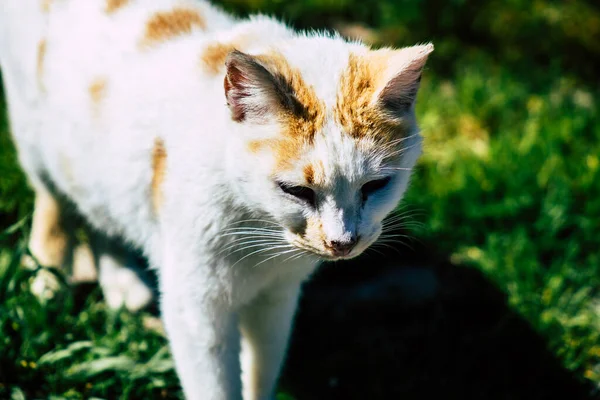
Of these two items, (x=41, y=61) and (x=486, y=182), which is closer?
(x=41, y=61)

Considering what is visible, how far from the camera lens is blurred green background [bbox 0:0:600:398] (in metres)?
2.68

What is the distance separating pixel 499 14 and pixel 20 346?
3835mm

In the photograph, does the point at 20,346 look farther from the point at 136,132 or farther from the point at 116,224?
the point at 136,132

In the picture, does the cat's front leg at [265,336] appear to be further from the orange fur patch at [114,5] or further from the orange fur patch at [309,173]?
the orange fur patch at [114,5]

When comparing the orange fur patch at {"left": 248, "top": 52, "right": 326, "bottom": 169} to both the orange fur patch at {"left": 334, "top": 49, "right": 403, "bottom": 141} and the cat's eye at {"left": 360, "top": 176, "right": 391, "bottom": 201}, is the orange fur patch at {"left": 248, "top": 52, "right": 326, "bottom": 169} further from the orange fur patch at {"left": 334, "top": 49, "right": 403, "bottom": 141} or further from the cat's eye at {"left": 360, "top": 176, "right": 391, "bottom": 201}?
the cat's eye at {"left": 360, "top": 176, "right": 391, "bottom": 201}

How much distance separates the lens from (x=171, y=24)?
8.27 feet

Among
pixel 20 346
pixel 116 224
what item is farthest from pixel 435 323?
pixel 20 346

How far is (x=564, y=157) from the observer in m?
3.81

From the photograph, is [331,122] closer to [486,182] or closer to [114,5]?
[114,5]

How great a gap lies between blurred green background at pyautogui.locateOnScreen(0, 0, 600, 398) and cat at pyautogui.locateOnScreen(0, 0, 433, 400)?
43 centimetres

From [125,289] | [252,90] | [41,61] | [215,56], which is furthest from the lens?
[125,289]

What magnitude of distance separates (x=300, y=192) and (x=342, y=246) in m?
0.20

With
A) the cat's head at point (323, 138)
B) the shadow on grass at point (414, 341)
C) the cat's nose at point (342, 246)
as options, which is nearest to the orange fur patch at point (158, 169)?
the cat's head at point (323, 138)

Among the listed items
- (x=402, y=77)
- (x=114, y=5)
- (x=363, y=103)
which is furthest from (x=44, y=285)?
(x=402, y=77)
